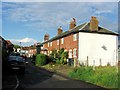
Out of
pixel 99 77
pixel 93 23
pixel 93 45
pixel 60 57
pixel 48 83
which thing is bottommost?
pixel 48 83

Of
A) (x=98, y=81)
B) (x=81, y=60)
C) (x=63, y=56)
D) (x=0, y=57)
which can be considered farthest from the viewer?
(x=63, y=56)

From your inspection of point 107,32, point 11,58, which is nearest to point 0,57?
point 11,58

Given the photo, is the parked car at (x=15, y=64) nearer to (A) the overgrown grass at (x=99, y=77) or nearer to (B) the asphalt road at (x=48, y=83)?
(B) the asphalt road at (x=48, y=83)

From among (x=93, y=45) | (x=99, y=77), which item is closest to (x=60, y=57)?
(x=93, y=45)

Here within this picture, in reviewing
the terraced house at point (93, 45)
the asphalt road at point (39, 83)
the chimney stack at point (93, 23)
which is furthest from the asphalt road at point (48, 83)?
the chimney stack at point (93, 23)

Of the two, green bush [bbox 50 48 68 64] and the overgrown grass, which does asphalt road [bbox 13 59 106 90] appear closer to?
the overgrown grass

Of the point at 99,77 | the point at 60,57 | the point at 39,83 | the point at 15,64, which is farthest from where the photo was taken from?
the point at 60,57

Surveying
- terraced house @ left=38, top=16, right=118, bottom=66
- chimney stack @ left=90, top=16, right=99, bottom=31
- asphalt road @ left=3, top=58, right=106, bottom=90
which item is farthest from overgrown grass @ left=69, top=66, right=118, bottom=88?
chimney stack @ left=90, top=16, right=99, bottom=31

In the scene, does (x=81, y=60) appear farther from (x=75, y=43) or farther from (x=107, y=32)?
(x=107, y=32)

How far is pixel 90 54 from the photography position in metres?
47.1

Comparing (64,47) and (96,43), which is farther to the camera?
(64,47)

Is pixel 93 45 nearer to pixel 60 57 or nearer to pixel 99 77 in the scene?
pixel 60 57

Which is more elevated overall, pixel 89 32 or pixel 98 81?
pixel 89 32

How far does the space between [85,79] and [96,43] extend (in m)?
25.1
